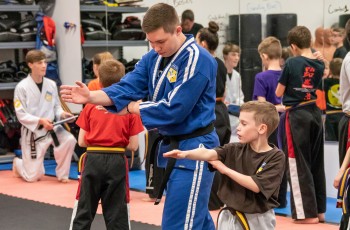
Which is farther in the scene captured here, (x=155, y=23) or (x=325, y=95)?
(x=325, y=95)

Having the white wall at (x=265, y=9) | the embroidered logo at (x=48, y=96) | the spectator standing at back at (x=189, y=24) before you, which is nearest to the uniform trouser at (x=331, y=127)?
the white wall at (x=265, y=9)

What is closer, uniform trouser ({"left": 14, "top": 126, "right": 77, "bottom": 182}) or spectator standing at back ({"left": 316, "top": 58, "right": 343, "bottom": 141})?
spectator standing at back ({"left": 316, "top": 58, "right": 343, "bottom": 141})

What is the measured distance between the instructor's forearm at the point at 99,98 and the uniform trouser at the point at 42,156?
5.41m

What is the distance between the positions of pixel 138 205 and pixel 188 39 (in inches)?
160

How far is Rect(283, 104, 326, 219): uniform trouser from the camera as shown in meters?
7.14

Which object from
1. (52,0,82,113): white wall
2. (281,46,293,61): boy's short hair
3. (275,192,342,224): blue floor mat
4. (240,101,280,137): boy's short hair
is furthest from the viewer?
(52,0,82,113): white wall

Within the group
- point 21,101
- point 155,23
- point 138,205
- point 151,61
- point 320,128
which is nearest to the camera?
point 155,23

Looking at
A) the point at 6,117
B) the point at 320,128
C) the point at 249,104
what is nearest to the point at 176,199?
the point at 249,104

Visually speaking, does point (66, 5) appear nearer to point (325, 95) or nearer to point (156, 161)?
point (325, 95)

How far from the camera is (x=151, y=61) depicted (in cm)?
452

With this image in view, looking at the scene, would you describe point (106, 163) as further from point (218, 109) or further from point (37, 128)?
point (37, 128)

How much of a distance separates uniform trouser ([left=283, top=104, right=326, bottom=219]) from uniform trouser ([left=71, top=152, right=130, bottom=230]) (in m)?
2.01

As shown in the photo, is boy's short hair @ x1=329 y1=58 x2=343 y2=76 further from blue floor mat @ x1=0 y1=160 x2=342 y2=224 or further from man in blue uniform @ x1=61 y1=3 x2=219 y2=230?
man in blue uniform @ x1=61 y1=3 x2=219 y2=230

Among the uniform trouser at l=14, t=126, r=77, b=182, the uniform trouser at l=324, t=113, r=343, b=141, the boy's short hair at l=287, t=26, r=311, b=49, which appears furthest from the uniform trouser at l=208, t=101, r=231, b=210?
the uniform trouser at l=14, t=126, r=77, b=182
